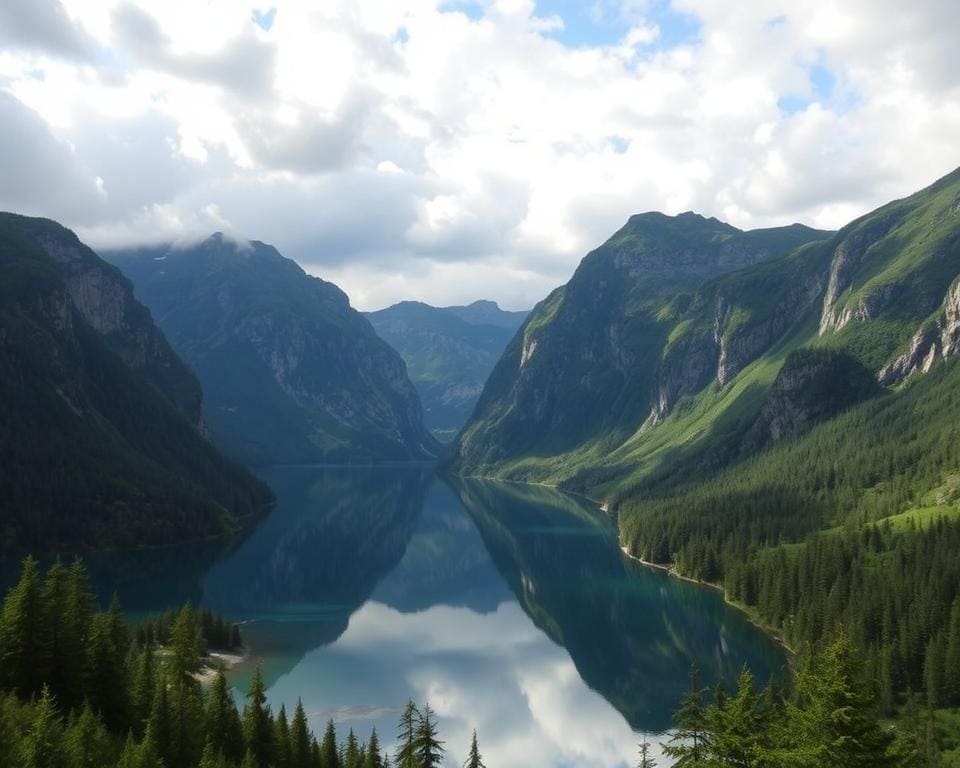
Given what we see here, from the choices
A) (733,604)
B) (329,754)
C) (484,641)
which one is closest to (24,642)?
(329,754)

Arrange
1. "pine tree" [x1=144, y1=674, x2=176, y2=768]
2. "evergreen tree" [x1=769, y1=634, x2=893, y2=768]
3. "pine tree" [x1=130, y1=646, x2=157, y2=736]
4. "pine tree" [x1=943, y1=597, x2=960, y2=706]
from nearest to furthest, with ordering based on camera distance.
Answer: "evergreen tree" [x1=769, y1=634, x2=893, y2=768], "pine tree" [x1=144, y1=674, x2=176, y2=768], "pine tree" [x1=130, y1=646, x2=157, y2=736], "pine tree" [x1=943, y1=597, x2=960, y2=706]

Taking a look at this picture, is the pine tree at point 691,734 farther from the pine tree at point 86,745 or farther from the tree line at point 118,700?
the pine tree at point 86,745

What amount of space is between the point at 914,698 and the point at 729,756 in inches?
2154

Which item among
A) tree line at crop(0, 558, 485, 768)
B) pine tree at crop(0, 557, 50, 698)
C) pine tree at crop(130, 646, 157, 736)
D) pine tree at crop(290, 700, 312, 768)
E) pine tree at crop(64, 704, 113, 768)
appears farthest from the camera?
pine tree at crop(290, 700, 312, 768)

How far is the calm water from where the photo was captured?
93.6 meters

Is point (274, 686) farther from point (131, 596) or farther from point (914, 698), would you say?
point (914, 698)

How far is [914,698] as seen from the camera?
280 ft

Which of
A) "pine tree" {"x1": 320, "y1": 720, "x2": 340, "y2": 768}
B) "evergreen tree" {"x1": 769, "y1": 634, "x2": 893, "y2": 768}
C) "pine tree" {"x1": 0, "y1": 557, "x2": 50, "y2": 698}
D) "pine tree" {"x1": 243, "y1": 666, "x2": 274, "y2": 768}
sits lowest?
"pine tree" {"x1": 320, "y1": 720, "x2": 340, "y2": 768}

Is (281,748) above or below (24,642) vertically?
below

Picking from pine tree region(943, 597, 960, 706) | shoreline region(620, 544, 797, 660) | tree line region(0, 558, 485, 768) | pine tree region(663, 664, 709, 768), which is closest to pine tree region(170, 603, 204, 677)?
tree line region(0, 558, 485, 768)

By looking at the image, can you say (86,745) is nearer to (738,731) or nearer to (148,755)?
(148,755)

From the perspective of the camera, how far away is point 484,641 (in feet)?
441

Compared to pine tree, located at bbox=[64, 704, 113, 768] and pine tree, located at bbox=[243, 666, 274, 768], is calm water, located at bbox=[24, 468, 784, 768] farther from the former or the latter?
pine tree, located at bbox=[64, 704, 113, 768]

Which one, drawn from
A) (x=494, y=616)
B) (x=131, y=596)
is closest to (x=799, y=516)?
(x=494, y=616)
